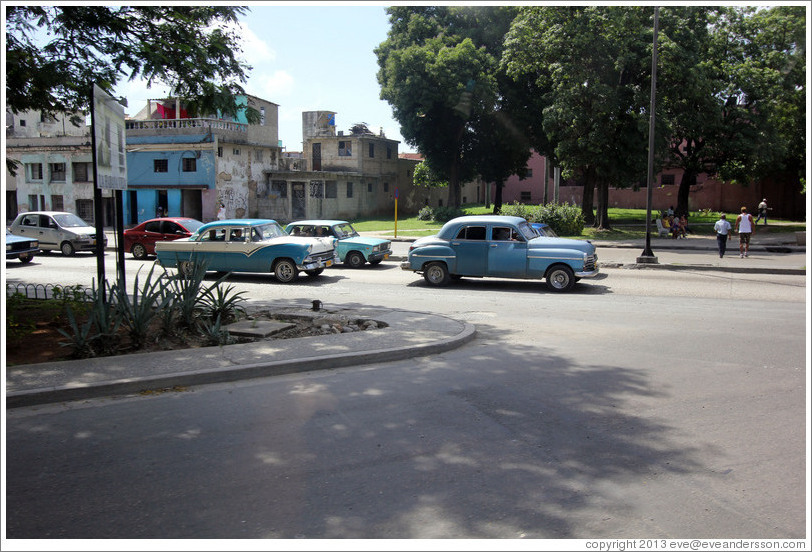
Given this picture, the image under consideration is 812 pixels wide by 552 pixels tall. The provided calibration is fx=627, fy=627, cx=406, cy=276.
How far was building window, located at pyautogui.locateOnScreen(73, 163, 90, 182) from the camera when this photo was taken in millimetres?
42406

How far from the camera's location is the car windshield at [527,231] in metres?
15.0

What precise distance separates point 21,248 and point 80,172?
23.9 metres

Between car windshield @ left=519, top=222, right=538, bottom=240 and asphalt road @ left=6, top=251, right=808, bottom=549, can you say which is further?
car windshield @ left=519, top=222, right=538, bottom=240

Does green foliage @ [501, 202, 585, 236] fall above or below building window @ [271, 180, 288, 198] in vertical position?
below

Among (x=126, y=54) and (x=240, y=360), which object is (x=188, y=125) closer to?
(x=126, y=54)

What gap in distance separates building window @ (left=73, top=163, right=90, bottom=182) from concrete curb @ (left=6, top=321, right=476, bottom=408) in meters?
40.5

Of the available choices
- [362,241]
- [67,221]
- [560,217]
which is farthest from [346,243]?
[560,217]

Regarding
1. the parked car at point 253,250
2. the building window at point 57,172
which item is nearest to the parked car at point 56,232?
the parked car at point 253,250

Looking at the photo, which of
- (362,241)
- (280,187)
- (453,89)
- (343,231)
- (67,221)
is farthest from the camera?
(280,187)

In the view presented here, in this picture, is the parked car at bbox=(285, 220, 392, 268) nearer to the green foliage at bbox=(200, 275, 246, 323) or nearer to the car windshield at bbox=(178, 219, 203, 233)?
the car windshield at bbox=(178, 219, 203, 233)

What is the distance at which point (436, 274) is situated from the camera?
52.0ft

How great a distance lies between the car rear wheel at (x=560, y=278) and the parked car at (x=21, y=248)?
1765 centimetres

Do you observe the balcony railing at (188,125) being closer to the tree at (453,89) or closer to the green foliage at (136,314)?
the tree at (453,89)

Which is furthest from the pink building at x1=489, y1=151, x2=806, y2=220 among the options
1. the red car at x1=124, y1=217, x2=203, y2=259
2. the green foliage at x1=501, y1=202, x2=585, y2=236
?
the red car at x1=124, y1=217, x2=203, y2=259
